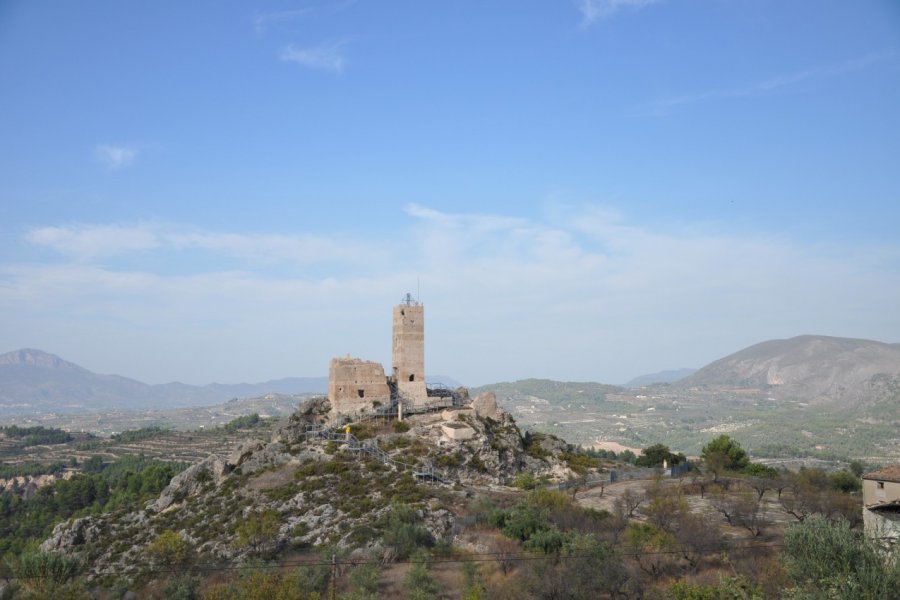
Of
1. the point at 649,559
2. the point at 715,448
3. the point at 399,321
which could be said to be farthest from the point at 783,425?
the point at 649,559

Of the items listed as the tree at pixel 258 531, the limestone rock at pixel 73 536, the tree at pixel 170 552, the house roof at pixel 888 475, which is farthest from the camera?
the limestone rock at pixel 73 536

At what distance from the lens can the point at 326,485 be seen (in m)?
46.8

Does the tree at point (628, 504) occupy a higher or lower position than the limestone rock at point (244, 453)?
lower

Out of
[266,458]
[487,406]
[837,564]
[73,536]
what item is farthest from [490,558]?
[73,536]

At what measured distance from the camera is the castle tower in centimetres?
5918

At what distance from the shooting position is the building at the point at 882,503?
1155 inches

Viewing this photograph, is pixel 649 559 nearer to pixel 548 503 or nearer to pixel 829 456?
pixel 548 503

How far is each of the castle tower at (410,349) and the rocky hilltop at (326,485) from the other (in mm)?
3245

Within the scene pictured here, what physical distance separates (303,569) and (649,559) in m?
14.9

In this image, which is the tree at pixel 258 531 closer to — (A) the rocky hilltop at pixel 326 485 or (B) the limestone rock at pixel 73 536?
(A) the rocky hilltop at pixel 326 485

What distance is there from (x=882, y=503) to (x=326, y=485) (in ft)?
101

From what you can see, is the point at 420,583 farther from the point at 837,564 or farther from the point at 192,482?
the point at 192,482

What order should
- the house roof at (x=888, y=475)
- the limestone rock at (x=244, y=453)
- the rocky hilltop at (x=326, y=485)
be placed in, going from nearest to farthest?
the house roof at (x=888, y=475), the rocky hilltop at (x=326, y=485), the limestone rock at (x=244, y=453)

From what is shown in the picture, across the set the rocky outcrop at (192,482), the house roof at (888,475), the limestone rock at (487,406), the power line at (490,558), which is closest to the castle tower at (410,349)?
the limestone rock at (487,406)
